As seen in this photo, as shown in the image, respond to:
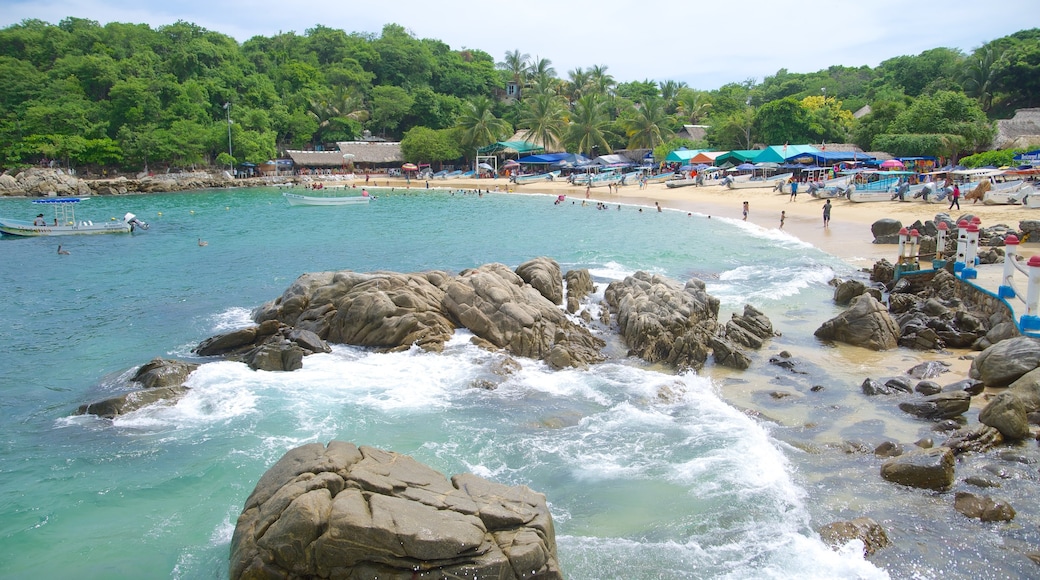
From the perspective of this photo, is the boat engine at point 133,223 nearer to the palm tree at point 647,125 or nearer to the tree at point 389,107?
the palm tree at point 647,125

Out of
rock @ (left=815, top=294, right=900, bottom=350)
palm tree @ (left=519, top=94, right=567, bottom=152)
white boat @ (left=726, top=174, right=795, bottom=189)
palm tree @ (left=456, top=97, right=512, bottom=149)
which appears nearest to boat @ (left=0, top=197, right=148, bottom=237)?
rock @ (left=815, top=294, right=900, bottom=350)

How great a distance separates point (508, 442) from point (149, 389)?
25.6 ft

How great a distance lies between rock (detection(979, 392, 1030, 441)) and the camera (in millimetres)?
10812

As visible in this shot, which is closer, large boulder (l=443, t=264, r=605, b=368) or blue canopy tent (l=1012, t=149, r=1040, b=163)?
large boulder (l=443, t=264, r=605, b=368)

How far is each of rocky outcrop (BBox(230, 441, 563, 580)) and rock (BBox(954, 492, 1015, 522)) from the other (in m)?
5.63

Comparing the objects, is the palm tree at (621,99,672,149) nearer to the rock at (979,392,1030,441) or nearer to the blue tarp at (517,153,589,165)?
the blue tarp at (517,153,589,165)

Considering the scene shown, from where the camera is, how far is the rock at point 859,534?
8.48 m

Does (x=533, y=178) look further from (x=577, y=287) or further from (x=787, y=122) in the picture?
(x=577, y=287)

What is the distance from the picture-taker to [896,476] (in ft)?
32.8

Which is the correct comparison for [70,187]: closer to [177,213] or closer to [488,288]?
[177,213]

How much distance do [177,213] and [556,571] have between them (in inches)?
2125

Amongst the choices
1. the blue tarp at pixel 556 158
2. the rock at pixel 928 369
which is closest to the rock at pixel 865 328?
the rock at pixel 928 369

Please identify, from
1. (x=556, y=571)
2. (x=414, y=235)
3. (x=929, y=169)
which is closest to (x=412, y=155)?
(x=414, y=235)

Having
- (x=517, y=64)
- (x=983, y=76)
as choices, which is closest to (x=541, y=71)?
(x=517, y=64)
